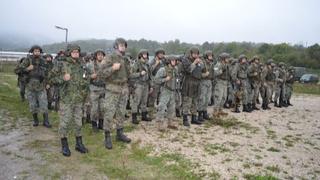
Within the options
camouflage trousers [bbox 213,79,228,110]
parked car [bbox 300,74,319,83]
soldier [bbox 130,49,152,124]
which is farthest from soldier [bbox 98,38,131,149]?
parked car [bbox 300,74,319,83]

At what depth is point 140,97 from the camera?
11266 mm

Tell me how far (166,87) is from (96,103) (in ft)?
5.90

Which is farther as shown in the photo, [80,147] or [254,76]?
[254,76]

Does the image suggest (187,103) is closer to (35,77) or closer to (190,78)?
(190,78)

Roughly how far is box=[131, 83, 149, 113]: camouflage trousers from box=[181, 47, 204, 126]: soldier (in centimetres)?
116

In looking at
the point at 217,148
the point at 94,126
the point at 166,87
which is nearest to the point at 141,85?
the point at 166,87

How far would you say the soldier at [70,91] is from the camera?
24.8 ft

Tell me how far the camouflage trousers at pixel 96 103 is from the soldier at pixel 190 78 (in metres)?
2.31

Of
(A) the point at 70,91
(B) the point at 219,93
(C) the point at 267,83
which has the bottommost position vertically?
(B) the point at 219,93

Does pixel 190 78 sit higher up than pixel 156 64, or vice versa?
pixel 156 64

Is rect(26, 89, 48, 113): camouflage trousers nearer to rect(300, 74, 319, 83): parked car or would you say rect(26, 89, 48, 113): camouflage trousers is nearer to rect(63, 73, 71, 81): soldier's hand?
rect(63, 73, 71, 81): soldier's hand

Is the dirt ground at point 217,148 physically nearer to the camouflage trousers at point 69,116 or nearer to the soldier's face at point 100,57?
the camouflage trousers at point 69,116

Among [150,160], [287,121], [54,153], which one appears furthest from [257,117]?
[54,153]

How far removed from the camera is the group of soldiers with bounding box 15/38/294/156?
25.3 ft
